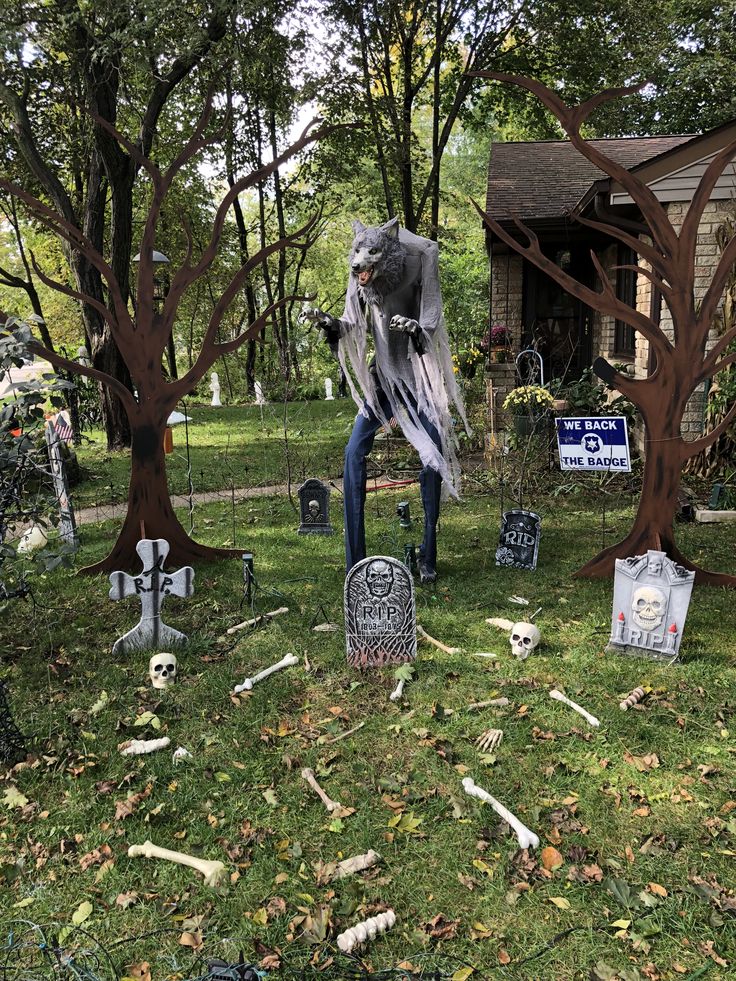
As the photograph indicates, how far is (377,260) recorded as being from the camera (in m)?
4.53

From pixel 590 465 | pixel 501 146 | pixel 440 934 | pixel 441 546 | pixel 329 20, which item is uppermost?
pixel 329 20

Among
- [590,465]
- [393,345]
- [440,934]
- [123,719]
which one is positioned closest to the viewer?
[440,934]

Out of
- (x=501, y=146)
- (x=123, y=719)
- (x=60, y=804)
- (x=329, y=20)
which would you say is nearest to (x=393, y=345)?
(x=123, y=719)

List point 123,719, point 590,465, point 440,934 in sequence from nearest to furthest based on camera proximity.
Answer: point 440,934 < point 123,719 < point 590,465

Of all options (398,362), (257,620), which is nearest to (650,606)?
(398,362)

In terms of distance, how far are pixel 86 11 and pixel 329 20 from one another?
6.01m

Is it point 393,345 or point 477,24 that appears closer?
point 393,345

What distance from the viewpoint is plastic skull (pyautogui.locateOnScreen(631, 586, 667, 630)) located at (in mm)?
3980

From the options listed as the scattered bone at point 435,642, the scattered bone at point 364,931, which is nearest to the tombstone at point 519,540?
the scattered bone at point 435,642

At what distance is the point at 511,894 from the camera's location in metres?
2.47

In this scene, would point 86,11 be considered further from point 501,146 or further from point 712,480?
point 712,480

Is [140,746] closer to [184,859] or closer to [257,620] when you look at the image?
[184,859]

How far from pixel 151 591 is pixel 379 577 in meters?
1.36

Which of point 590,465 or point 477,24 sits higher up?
point 477,24
